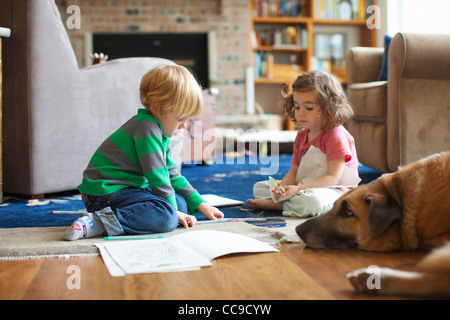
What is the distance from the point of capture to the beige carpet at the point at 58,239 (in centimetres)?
123

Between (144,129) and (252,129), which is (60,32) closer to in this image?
(144,129)

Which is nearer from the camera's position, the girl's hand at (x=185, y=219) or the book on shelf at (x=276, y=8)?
the girl's hand at (x=185, y=219)

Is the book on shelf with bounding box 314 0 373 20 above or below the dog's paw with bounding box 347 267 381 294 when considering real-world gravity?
above

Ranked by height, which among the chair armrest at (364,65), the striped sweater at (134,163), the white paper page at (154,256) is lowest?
the white paper page at (154,256)

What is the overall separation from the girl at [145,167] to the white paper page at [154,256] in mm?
153

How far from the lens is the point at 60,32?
2.21 metres

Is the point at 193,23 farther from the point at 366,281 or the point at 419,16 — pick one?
the point at 366,281

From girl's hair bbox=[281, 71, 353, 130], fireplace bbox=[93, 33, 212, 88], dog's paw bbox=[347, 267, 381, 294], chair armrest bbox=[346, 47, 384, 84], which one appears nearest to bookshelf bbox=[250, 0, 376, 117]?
fireplace bbox=[93, 33, 212, 88]

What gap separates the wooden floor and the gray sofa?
108 centimetres

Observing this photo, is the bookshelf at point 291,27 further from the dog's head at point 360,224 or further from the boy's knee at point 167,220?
the dog's head at point 360,224

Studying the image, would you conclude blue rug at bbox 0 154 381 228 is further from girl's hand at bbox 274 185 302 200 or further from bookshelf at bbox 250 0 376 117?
bookshelf at bbox 250 0 376 117

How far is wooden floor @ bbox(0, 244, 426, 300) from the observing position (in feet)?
3.00

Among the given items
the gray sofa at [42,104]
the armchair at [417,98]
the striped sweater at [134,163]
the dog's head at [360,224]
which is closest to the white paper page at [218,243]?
the dog's head at [360,224]
